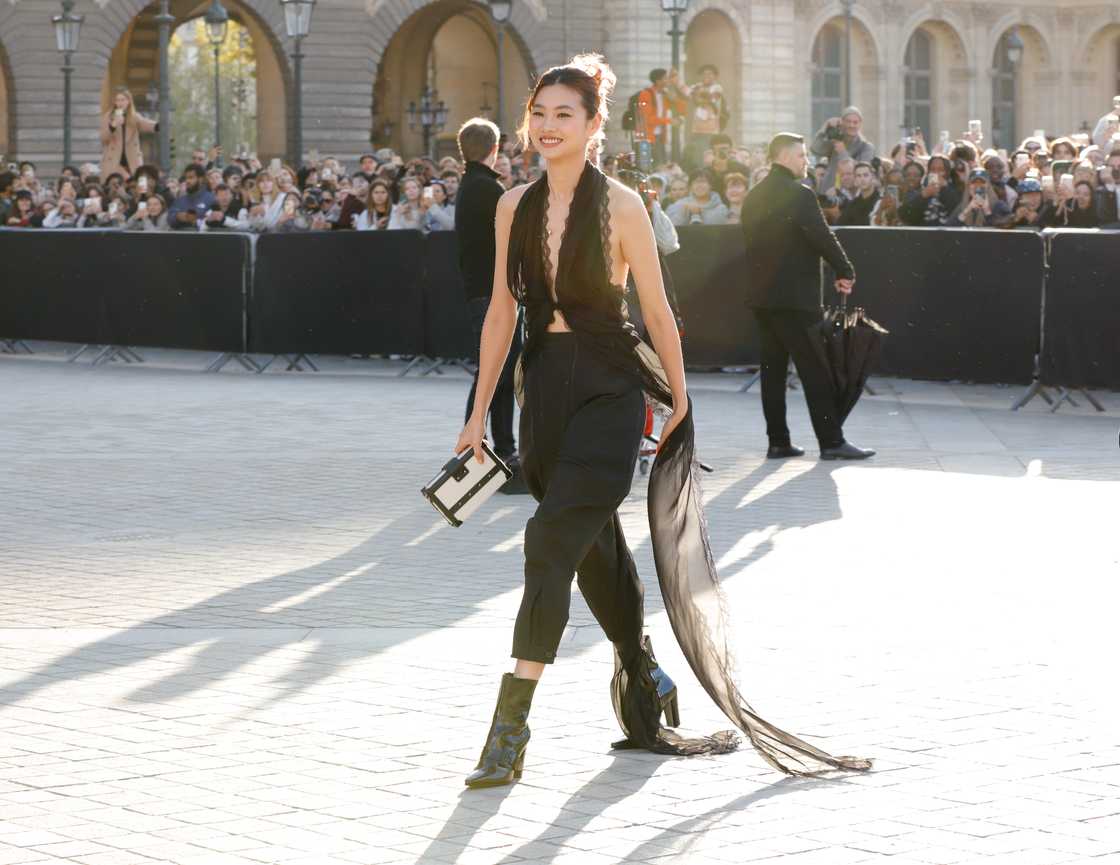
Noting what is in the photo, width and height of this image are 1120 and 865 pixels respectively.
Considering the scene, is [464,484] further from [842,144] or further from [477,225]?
[842,144]

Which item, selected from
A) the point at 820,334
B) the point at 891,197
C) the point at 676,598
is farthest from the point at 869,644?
the point at 891,197

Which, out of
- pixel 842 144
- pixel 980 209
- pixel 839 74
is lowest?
pixel 980 209

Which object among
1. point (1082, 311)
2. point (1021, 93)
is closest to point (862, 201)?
point (1082, 311)

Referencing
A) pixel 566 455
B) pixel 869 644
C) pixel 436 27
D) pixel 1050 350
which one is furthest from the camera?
pixel 436 27

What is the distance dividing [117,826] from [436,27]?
50737mm

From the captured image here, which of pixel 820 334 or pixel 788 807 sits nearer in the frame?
pixel 788 807

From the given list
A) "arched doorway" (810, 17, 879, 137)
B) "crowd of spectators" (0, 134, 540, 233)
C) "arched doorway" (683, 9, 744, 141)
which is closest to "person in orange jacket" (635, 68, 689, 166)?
"crowd of spectators" (0, 134, 540, 233)

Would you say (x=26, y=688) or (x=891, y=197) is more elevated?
(x=891, y=197)

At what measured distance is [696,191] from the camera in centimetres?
1984

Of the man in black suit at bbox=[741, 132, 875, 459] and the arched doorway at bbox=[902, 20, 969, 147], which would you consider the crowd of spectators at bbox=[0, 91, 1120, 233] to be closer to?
the man in black suit at bbox=[741, 132, 875, 459]

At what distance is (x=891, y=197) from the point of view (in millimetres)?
19078

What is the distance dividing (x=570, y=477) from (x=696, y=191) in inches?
563

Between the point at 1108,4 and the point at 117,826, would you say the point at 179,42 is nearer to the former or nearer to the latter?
the point at 1108,4

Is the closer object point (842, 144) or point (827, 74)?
point (842, 144)
